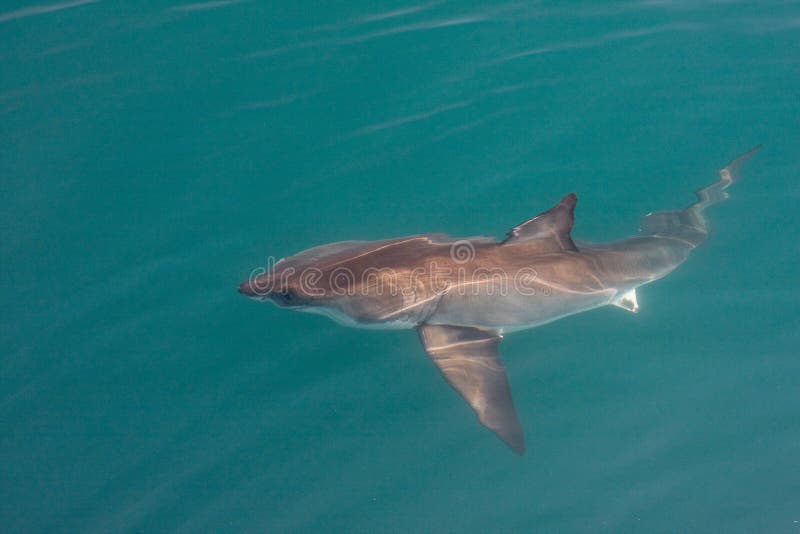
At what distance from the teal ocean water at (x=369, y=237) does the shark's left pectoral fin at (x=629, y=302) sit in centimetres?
37

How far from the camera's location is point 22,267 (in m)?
7.30

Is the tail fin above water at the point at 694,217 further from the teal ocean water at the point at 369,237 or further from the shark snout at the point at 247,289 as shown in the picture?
the shark snout at the point at 247,289

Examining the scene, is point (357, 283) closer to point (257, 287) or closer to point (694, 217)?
point (257, 287)

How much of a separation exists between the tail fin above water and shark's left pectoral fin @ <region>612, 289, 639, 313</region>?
75 cm

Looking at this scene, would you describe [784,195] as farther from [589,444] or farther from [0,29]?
[0,29]

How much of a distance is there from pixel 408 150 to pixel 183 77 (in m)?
3.82

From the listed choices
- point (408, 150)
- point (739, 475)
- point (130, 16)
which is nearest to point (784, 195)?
point (739, 475)

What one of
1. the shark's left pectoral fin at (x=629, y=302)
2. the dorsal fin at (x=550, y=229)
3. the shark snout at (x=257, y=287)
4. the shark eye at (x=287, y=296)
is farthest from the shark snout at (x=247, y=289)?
the shark's left pectoral fin at (x=629, y=302)

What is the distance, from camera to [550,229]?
18.5 ft

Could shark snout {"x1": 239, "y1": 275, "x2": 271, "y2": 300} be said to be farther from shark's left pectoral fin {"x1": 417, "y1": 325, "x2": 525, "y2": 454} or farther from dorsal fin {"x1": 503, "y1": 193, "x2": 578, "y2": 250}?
dorsal fin {"x1": 503, "y1": 193, "x2": 578, "y2": 250}

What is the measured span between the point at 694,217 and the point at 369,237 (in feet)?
12.9

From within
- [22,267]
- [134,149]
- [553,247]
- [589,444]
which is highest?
[134,149]

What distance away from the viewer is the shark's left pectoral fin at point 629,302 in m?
6.43

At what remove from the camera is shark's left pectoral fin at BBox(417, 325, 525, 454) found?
5469 millimetres
